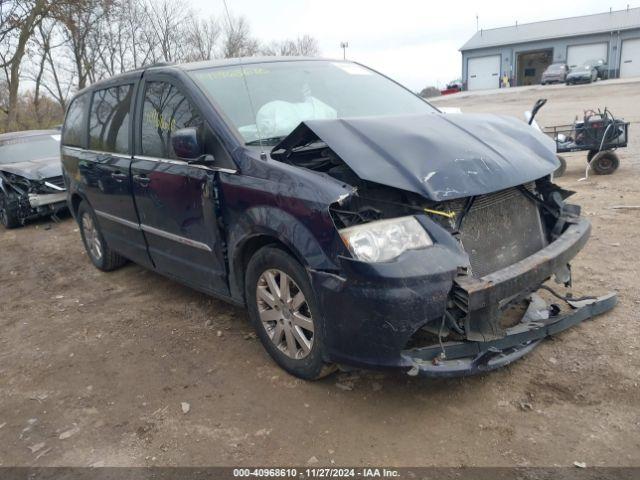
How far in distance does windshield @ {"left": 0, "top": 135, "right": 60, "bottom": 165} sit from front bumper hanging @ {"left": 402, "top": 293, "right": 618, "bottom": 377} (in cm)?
943

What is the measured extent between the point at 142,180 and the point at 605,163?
24.4 feet

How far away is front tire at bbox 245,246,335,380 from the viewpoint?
2.89m

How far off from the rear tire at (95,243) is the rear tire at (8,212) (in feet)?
12.6

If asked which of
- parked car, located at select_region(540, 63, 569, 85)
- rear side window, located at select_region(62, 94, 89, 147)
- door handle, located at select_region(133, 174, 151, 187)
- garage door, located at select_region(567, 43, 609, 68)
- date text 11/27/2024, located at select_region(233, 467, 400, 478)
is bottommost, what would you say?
date text 11/27/2024, located at select_region(233, 467, 400, 478)

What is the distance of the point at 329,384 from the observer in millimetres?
3160

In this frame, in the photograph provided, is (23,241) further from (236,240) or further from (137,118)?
(236,240)

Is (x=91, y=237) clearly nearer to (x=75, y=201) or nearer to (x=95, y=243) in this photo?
(x=95, y=243)

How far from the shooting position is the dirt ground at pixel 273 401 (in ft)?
8.49

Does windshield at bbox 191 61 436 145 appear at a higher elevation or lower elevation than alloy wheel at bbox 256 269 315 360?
higher

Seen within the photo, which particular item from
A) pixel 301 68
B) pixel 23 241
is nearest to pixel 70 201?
pixel 23 241

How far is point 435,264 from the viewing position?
252 cm

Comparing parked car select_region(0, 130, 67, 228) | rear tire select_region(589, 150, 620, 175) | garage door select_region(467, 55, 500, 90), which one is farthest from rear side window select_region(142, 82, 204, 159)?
garage door select_region(467, 55, 500, 90)

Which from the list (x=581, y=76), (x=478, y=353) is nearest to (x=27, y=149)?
(x=478, y=353)

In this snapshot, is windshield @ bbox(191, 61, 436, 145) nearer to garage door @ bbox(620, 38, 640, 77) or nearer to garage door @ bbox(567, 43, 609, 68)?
garage door @ bbox(567, 43, 609, 68)
